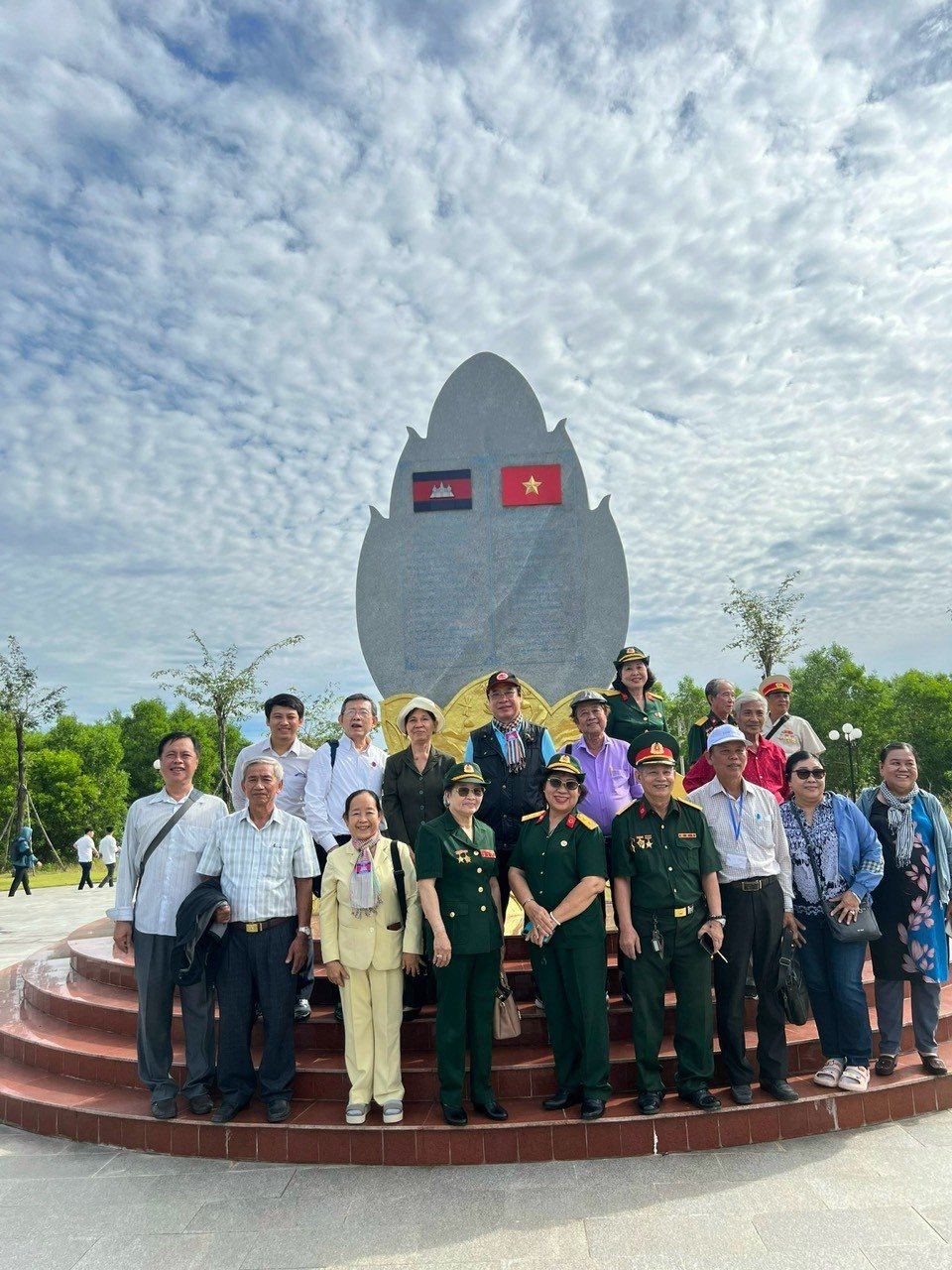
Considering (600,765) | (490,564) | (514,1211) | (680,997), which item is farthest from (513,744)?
(490,564)

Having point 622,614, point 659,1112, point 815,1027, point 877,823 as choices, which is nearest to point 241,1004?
point 659,1112

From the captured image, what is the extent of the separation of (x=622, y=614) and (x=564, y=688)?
1.01 m

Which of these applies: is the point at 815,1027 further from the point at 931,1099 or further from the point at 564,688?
the point at 564,688

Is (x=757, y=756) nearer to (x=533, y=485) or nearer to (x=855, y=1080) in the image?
(x=855, y=1080)

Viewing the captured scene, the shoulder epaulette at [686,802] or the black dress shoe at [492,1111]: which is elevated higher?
the shoulder epaulette at [686,802]

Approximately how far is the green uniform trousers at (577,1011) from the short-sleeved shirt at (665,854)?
0.31 metres

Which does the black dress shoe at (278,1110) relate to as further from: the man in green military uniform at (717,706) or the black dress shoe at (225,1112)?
the man in green military uniform at (717,706)

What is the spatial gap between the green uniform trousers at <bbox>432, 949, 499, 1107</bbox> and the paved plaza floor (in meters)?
0.30

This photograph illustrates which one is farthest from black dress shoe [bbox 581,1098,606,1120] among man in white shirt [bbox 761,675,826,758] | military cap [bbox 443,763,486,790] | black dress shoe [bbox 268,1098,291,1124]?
man in white shirt [bbox 761,675,826,758]

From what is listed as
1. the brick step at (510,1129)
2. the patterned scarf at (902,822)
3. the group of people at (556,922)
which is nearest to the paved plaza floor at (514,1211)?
the brick step at (510,1129)

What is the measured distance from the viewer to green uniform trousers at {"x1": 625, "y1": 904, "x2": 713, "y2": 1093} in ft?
11.6

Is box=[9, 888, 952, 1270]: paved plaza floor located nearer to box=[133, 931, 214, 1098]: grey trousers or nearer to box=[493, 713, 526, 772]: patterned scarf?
box=[133, 931, 214, 1098]: grey trousers

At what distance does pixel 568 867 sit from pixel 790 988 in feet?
3.60

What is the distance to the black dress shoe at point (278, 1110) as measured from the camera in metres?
3.56
